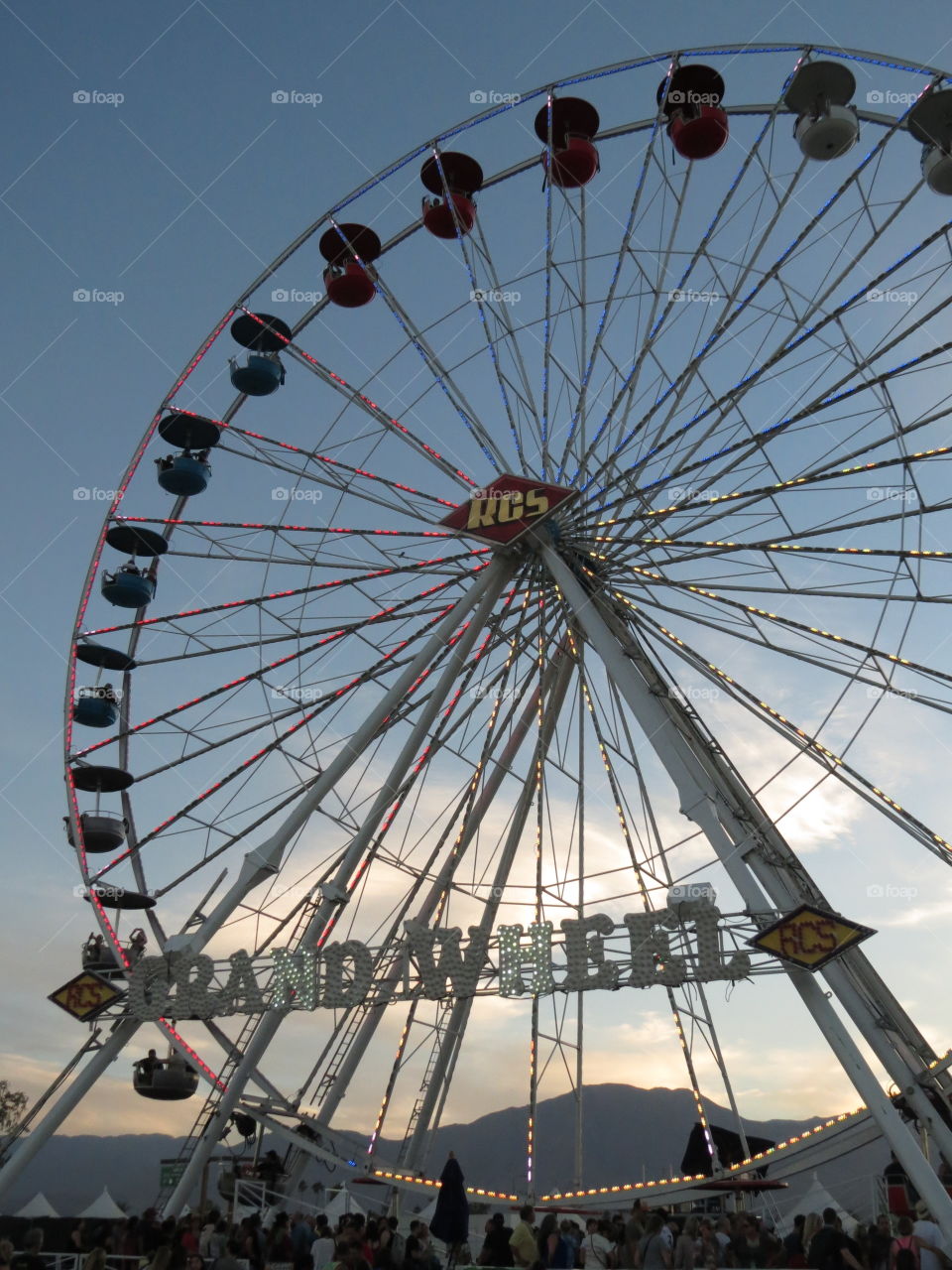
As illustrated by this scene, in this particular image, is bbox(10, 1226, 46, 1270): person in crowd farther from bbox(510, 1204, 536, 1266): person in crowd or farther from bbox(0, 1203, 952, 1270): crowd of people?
bbox(510, 1204, 536, 1266): person in crowd

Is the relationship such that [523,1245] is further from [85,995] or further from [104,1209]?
[104,1209]

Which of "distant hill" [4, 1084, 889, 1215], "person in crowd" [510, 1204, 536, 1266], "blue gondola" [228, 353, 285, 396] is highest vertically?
"distant hill" [4, 1084, 889, 1215]

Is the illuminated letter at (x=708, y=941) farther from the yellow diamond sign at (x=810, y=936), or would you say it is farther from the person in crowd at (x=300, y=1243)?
the person in crowd at (x=300, y=1243)

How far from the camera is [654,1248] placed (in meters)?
10.3

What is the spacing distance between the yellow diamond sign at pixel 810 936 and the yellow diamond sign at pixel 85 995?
10030 millimetres

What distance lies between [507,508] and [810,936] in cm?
756

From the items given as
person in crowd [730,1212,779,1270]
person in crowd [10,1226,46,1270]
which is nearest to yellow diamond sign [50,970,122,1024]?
person in crowd [10,1226,46,1270]

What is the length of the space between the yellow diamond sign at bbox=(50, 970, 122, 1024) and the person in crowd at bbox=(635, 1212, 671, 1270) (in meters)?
9.22

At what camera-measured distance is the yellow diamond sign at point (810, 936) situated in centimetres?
1160

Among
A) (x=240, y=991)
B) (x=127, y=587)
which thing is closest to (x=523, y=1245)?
(x=240, y=991)

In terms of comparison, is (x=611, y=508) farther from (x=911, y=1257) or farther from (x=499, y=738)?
(x=911, y=1257)

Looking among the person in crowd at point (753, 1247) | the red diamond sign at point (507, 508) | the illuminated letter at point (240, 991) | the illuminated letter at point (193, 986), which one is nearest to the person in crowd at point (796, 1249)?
the person in crowd at point (753, 1247)

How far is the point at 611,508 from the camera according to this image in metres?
16.3

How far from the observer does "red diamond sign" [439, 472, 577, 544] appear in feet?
53.2
